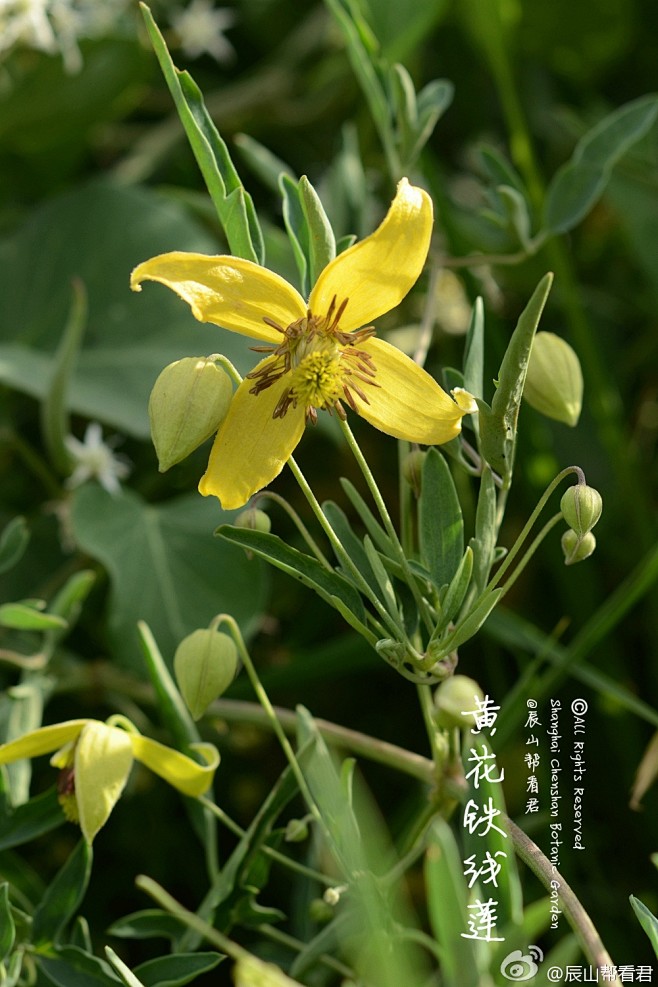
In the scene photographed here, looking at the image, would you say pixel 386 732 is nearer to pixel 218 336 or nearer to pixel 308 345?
pixel 218 336

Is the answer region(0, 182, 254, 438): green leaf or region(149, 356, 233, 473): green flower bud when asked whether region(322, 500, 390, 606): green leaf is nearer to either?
region(149, 356, 233, 473): green flower bud

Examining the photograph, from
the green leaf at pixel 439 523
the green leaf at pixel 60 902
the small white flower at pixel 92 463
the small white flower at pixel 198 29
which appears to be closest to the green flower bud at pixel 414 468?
the green leaf at pixel 439 523

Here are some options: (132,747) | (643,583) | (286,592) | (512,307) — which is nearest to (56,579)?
(286,592)

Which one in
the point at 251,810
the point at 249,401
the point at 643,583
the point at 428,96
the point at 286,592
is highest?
the point at 428,96

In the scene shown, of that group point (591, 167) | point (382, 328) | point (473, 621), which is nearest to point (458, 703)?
point (473, 621)

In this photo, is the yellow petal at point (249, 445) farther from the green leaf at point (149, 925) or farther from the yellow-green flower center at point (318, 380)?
the green leaf at point (149, 925)
